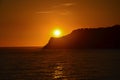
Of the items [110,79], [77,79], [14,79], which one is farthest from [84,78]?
[14,79]

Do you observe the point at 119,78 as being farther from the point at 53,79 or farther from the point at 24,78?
the point at 24,78

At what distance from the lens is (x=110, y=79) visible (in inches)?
1998

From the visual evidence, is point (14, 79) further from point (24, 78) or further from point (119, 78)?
point (119, 78)

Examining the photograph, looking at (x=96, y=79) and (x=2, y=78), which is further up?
(x=2, y=78)

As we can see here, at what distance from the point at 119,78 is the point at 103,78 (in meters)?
2.77

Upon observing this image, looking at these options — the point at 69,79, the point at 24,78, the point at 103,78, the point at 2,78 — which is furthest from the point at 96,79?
the point at 2,78

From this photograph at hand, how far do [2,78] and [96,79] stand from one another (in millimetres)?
16762

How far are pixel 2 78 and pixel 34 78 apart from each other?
574 cm

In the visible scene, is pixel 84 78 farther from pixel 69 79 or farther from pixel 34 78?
pixel 34 78

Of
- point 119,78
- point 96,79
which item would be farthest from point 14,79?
point 119,78

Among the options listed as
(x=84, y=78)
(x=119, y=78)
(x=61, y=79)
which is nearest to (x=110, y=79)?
(x=119, y=78)

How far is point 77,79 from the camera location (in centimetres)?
5216

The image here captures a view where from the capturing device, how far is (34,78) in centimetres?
5394

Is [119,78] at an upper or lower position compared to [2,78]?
lower
